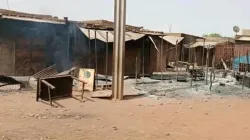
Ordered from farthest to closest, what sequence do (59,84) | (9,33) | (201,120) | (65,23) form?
(65,23), (9,33), (59,84), (201,120)

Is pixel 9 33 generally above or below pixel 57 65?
above

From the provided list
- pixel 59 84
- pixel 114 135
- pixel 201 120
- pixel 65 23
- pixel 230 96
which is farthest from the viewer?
pixel 65 23

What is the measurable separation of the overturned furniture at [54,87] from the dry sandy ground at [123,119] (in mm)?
374

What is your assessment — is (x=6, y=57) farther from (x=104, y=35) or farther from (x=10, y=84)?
(x=104, y=35)

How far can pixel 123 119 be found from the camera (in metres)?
8.88

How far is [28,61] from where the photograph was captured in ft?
58.4

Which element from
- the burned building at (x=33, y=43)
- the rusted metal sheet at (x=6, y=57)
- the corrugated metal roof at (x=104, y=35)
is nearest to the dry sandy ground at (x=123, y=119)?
the rusted metal sheet at (x=6, y=57)

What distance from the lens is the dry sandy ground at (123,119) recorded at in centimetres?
718

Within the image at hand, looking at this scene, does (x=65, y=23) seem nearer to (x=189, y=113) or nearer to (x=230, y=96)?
(x=230, y=96)

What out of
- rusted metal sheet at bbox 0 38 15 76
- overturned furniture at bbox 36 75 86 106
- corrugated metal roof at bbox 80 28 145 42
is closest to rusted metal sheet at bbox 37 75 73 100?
overturned furniture at bbox 36 75 86 106

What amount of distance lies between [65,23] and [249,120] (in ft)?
37.6

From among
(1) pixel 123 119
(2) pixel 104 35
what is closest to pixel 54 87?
(1) pixel 123 119

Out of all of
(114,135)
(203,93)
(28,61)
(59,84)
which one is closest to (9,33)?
(28,61)

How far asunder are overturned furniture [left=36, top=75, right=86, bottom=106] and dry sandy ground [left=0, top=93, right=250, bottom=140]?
0.37m
